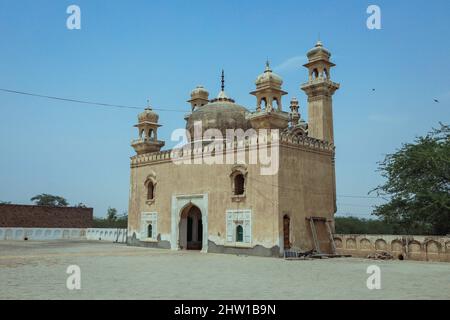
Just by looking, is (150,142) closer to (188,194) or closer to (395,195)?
(188,194)

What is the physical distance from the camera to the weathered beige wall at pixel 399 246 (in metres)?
16.9

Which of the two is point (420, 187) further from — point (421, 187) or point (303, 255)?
point (303, 255)

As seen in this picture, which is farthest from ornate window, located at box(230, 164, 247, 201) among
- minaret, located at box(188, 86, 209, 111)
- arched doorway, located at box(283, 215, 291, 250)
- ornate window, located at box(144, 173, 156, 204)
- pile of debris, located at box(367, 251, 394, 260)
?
minaret, located at box(188, 86, 209, 111)

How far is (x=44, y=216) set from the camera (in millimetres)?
37125

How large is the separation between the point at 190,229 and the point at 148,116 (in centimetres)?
754

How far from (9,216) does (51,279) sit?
28268mm

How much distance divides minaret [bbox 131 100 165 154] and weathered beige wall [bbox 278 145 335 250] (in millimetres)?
10717

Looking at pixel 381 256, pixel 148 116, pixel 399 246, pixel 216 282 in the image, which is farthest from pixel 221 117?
pixel 216 282

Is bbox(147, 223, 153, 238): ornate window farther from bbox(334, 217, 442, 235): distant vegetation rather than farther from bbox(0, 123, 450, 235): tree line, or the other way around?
bbox(334, 217, 442, 235): distant vegetation

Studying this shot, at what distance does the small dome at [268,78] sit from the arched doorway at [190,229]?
718cm

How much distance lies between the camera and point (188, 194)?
2212cm

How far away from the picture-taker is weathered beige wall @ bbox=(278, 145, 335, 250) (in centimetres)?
1855

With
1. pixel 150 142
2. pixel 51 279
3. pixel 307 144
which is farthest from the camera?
pixel 150 142
